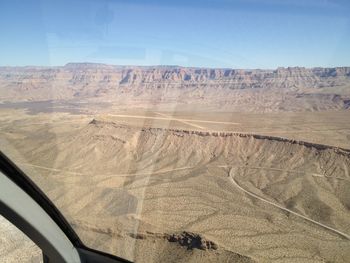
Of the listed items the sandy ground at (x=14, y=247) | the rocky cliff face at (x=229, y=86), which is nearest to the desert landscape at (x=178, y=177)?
the sandy ground at (x=14, y=247)

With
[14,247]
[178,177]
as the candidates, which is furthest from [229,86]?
[14,247]

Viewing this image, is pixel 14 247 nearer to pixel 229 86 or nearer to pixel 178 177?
pixel 178 177

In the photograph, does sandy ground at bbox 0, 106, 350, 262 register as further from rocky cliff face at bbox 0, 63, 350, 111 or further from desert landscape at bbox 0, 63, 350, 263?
rocky cliff face at bbox 0, 63, 350, 111

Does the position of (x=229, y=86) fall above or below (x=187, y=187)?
below

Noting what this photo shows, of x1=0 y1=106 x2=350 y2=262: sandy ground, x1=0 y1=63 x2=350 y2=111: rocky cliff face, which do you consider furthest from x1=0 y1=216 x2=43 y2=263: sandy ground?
x1=0 y1=63 x2=350 y2=111: rocky cliff face

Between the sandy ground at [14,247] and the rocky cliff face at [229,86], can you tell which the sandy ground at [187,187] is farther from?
the rocky cliff face at [229,86]

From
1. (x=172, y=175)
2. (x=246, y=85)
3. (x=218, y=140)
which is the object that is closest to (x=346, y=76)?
(x=246, y=85)
